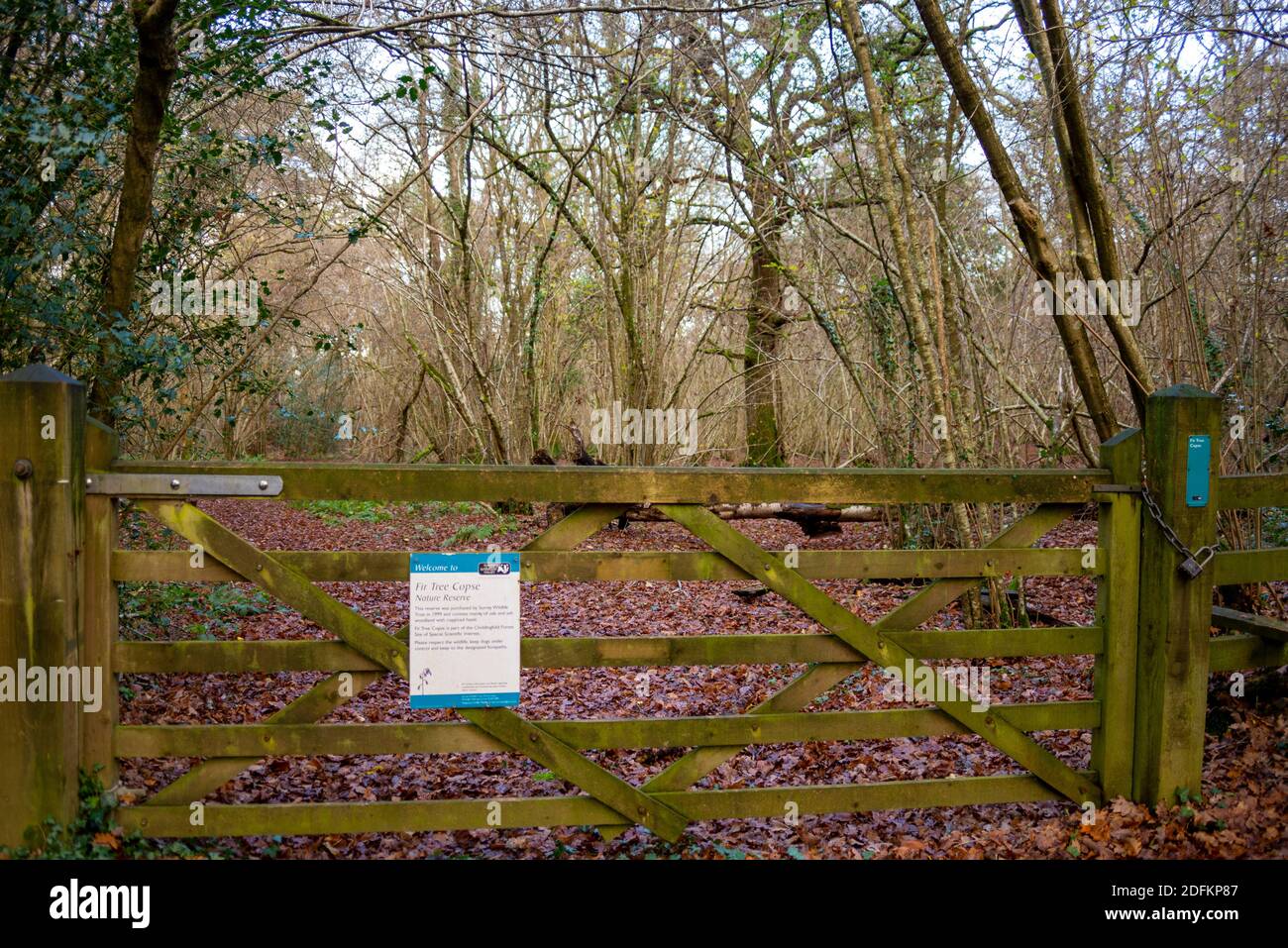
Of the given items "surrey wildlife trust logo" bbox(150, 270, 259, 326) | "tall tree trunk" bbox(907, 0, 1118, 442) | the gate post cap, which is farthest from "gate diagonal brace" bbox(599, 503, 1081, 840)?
"surrey wildlife trust logo" bbox(150, 270, 259, 326)

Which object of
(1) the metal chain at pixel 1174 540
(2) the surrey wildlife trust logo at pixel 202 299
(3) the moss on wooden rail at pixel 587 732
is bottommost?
(3) the moss on wooden rail at pixel 587 732

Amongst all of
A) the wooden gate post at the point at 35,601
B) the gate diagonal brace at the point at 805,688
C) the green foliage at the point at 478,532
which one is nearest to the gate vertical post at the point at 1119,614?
the gate diagonal brace at the point at 805,688

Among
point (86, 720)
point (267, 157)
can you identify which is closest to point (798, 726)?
point (86, 720)

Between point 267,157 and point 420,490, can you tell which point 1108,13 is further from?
point 267,157

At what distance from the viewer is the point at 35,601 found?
10.6ft

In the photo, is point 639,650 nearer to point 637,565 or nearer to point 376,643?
point 637,565

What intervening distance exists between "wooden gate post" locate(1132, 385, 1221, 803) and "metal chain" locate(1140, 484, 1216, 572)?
0.07ft

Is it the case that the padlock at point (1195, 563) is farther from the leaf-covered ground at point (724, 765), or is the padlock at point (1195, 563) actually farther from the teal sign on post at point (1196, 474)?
the leaf-covered ground at point (724, 765)

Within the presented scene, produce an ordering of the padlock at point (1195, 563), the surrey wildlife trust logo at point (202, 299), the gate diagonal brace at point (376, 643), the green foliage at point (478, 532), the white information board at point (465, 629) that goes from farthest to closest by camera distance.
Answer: the green foliage at point (478, 532), the surrey wildlife trust logo at point (202, 299), the padlock at point (1195, 563), the white information board at point (465, 629), the gate diagonal brace at point (376, 643)

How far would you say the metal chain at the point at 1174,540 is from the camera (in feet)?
12.4

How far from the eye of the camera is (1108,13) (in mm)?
5559

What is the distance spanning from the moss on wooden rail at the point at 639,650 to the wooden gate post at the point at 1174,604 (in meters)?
0.28

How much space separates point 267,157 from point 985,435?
653cm

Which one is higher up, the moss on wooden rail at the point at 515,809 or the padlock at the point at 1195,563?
the padlock at the point at 1195,563
